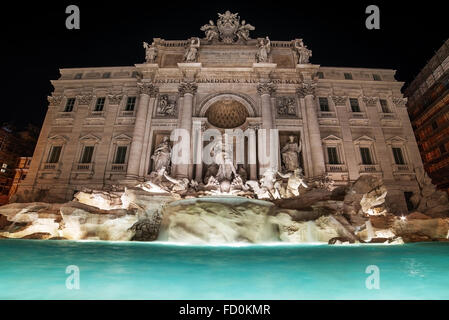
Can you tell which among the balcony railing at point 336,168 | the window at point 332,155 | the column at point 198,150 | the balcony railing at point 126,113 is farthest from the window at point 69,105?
the window at point 332,155

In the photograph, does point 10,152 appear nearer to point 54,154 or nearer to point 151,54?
point 54,154

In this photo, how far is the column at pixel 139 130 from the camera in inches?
720

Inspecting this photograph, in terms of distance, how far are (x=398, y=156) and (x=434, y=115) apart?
10444 millimetres

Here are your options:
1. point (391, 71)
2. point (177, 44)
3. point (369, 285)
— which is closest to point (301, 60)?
point (391, 71)

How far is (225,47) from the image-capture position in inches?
875

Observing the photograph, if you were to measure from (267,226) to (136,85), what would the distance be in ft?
66.3

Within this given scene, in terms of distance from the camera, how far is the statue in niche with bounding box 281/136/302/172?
18.4 meters

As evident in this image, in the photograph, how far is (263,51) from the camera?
2122 centimetres

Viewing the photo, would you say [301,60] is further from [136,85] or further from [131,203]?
[131,203]

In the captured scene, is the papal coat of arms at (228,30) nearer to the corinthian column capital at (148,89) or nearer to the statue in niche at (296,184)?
the corinthian column capital at (148,89)

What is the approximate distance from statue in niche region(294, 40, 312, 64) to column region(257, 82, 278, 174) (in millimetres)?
3921

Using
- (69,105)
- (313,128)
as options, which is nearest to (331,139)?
(313,128)

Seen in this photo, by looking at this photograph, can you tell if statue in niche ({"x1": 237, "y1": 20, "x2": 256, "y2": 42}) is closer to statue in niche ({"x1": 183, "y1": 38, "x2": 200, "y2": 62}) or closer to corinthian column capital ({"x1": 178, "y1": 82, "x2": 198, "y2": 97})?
statue in niche ({"x1": 183, "y1": 38, "x2": 200, "y2": 62})

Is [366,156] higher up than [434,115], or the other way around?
[434,115]
